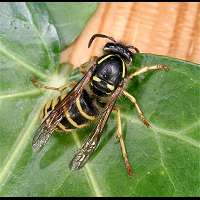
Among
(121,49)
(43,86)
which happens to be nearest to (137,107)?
(121,49)

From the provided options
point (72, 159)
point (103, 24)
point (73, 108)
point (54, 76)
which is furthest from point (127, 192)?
point (103, 24)

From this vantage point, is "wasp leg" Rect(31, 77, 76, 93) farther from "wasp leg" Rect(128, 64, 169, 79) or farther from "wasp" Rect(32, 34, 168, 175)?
"wasp leg" Rect(128, 64, 169, 79)

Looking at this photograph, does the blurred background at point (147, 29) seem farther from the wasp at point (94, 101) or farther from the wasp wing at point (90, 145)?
the wasp wing at point (90, 145)

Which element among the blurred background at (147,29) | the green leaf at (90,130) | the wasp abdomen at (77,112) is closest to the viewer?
the green leaf at (90,130)

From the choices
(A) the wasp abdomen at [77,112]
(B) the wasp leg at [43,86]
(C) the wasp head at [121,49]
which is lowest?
(A) the wasp abdomen at [77,112]

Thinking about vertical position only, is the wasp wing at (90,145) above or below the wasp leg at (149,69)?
below

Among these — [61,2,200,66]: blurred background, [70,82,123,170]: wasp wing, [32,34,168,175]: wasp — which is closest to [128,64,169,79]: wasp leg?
[32,34,168,175]: wasp

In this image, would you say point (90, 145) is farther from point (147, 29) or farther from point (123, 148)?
point (147, 29)

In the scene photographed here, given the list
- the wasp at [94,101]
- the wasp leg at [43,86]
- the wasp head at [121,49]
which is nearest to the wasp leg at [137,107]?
the wasp at [94,101]

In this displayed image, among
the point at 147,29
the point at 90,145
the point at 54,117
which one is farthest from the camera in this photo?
the point at 147,29
